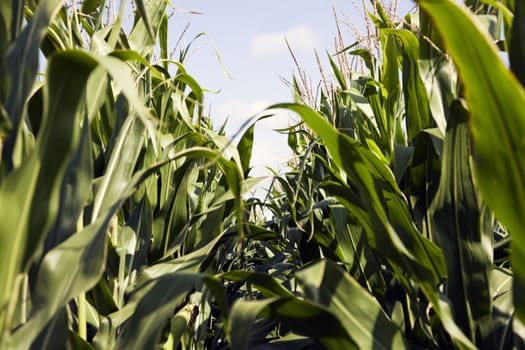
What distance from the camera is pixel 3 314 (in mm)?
585

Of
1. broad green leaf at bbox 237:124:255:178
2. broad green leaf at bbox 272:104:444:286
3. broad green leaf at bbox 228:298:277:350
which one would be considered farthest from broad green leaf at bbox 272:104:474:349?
broad green leaf at bbox 237:124:255:178

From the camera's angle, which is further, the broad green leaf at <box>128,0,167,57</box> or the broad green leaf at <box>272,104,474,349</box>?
the broad green leaf at <box>128,0,167,57</box>

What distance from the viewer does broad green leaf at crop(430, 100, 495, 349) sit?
81 centimetres

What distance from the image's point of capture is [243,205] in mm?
959

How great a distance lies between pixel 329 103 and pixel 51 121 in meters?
1.35

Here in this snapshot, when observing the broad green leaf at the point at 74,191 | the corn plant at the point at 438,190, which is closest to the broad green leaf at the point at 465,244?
the corn plant at the point at 438,190

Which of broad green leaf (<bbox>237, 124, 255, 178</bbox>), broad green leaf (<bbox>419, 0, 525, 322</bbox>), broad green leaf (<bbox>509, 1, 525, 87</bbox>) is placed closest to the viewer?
broad green leaf (<bbox>419, 0, 525, 322</bbox>)

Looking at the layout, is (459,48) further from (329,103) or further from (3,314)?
(329,103)

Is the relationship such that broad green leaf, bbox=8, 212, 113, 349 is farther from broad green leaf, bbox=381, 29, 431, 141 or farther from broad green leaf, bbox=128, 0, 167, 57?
broad green leaf, bbox=381, 29, 431, 141

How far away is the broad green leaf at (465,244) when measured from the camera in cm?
81

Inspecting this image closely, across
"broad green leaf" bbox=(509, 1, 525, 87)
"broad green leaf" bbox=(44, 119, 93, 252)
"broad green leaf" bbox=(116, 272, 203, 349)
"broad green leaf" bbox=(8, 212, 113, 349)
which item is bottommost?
"broad green leaf" bbox=(116, 272, 203, 349)

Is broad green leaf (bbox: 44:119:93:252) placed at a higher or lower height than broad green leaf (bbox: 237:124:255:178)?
higher

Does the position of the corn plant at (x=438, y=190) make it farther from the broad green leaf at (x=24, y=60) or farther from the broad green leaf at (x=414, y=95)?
the broad green leaf at (x=24, y=60)

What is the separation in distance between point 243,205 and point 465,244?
0.34 m
